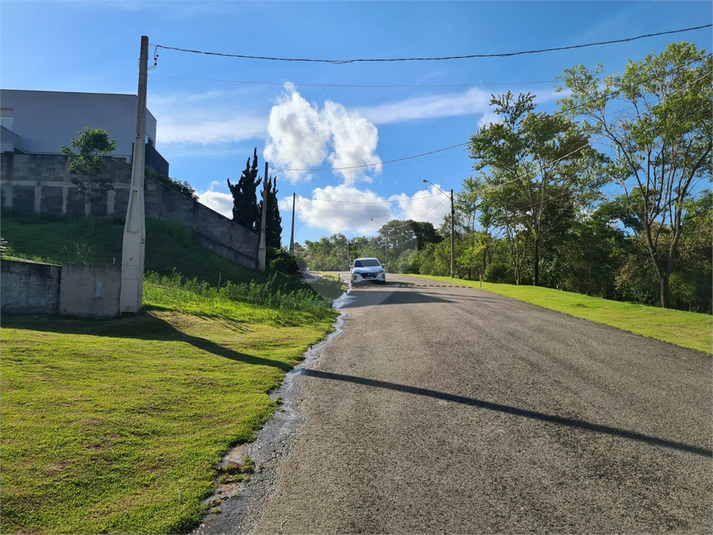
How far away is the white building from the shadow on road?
106 feet

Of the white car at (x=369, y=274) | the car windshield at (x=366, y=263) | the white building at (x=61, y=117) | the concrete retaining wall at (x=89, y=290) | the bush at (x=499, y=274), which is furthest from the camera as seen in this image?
the bush at (x=499, y=274)

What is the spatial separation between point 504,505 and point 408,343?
5.77 m

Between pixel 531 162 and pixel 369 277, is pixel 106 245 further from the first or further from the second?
pixel 531 162

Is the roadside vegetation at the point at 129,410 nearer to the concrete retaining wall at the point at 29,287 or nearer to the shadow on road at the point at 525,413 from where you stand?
the concrete retaining wall at the point at 29,287

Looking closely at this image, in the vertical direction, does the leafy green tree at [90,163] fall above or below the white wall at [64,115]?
below

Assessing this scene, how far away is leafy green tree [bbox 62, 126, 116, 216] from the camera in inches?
861

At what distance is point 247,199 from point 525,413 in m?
28.8

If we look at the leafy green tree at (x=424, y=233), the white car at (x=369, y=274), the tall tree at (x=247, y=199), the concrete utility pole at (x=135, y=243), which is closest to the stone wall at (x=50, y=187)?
the tall tree at (x=247, y=199)

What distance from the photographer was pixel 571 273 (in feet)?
116

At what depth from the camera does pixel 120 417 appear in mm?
4301

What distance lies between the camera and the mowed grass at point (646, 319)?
409 inches

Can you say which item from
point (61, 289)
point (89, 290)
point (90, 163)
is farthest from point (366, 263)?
point (61, 289)

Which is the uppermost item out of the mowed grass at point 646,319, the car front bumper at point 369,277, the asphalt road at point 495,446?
the car front bumper at point 369,277

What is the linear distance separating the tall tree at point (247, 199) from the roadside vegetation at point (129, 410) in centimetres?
2060
